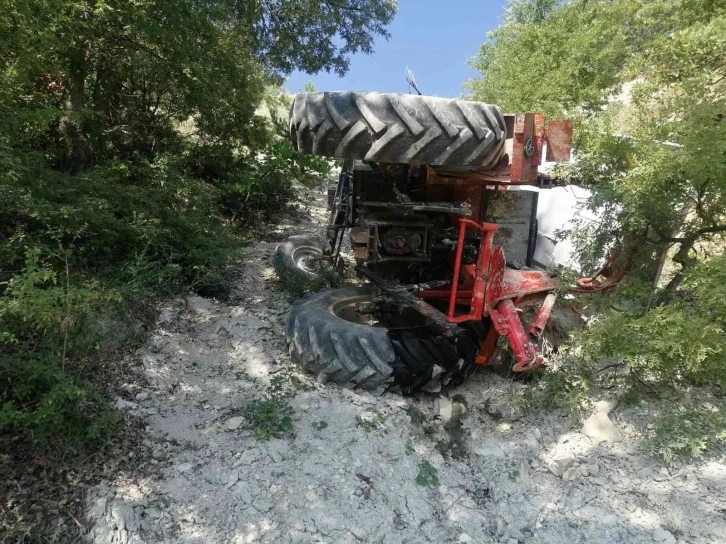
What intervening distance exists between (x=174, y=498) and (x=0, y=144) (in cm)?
276

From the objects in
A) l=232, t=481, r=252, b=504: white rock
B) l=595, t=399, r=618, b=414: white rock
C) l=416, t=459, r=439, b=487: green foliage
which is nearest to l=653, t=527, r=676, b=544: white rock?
l=595, t=399, r=618, b=414: white rock

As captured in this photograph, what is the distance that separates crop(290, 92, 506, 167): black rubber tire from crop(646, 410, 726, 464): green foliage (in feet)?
6.49

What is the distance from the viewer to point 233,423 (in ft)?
9.50

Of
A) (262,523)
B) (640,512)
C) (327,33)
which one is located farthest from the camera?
(327,33)

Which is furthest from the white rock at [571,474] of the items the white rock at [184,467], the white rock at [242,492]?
the white rock at [184,467]

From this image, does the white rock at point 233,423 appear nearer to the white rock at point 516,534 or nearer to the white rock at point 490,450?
the white rock at point 490,450

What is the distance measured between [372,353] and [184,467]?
142 centimetres

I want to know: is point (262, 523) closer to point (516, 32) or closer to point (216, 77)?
point (216, 77)

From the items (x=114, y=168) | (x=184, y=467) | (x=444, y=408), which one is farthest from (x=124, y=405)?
(x=114, y=168)

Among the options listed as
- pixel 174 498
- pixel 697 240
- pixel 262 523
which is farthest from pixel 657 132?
pixel 174 498

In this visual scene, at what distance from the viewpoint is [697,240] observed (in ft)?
11.2

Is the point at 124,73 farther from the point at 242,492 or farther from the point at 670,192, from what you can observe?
the point at 670,192

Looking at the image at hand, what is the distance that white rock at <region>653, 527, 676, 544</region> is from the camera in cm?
228

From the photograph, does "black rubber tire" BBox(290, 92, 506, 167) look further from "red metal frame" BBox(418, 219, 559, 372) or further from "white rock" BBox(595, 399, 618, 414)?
"white rock" BBox(595, 399, 618, 414)
